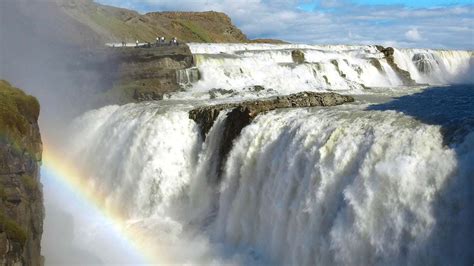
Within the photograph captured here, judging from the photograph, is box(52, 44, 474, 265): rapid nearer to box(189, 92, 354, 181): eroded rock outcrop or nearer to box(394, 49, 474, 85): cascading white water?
box(189, 92, 354, 181): eroded rock outcrop

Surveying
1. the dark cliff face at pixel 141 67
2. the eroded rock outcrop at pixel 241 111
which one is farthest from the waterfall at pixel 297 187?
the dark cliff face at pixel 141 67

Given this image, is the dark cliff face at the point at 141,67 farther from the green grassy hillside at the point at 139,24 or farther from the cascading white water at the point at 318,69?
the green grassy hillside at the point at 139,24

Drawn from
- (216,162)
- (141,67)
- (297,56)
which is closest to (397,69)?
(297,56)

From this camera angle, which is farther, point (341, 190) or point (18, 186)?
point (341, 190)

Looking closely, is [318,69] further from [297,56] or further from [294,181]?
[294,181]

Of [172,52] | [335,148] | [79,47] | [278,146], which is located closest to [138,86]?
[172,52]

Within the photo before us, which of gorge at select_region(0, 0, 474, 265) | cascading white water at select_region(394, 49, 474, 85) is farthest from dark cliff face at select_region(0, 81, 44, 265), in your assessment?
cascading white water at select_region(394, 49, 474, 85)
